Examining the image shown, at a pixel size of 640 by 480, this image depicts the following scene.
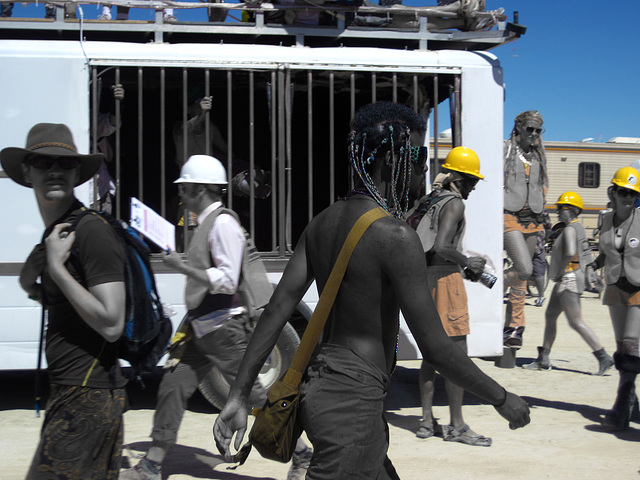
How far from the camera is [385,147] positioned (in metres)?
2.37

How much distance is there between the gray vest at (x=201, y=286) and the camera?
4.05 m

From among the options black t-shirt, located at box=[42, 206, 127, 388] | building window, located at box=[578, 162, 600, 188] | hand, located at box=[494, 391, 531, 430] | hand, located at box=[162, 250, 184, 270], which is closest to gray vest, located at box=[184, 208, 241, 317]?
hand, located at box=[162, 250, 184, 270]

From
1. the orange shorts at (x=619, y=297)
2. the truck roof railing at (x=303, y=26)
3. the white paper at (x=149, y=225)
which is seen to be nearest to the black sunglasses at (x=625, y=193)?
the orange shorts at (x=619, y=297)

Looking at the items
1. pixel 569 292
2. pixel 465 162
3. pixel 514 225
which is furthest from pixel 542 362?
pixel 465 162

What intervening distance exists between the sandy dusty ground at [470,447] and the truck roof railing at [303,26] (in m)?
3.20

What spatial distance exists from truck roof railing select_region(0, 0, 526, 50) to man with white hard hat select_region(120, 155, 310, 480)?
2187 mm

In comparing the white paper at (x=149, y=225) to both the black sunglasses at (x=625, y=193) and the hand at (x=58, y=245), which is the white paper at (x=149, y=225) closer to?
the hand at (x=58, y=245)

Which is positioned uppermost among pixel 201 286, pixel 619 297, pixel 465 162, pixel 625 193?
pixel 465 162

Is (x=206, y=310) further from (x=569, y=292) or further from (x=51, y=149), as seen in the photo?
(x=569, y=292)

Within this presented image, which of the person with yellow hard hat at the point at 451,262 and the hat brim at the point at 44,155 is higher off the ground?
the hat brim at the point at 44,155

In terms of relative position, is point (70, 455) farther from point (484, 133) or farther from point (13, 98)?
point (484, 133)

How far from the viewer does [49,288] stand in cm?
248

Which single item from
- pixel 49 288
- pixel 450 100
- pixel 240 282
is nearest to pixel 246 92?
pixel 450 100

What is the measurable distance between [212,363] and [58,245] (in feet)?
6.41
